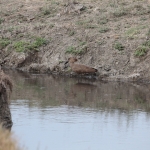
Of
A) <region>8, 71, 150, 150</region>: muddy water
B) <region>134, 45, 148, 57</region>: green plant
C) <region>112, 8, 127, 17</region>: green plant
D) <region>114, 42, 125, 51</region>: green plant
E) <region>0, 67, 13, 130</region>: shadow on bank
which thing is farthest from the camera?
<region>112, 8, 127, 17</region>: green plant

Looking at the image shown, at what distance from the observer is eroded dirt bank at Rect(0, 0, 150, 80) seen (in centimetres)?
2653

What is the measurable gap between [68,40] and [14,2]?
5.78 metres

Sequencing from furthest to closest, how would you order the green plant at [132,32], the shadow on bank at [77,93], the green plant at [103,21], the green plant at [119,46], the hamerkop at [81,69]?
1. the green plant at [103,21]
2. the green plant at [132,32]
3. the green plant at [119,46]
4. the hamerkop at [81,69]
5. the shadow on bank at [77,93]

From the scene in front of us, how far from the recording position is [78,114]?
20.1 meters

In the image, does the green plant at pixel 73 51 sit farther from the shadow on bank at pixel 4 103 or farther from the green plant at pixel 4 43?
the shadow on bank at pixel 4 103

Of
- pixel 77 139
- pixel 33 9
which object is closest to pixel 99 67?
pixel 33 9

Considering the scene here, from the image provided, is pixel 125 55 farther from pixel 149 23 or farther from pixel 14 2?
pixel 14 2

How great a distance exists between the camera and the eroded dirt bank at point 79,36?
26533 millimetres

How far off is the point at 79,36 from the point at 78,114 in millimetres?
8767

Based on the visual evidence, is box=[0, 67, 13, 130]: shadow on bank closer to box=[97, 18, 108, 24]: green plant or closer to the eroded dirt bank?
the eroded dirt bank

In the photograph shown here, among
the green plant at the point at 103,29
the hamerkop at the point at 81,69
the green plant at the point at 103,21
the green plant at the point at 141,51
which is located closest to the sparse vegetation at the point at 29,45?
the green plant at the point at 103,29

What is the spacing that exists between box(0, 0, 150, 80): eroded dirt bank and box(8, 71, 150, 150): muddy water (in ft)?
4.07

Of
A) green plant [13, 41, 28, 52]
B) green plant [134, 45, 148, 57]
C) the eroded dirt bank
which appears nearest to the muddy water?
the eroded dirt bank

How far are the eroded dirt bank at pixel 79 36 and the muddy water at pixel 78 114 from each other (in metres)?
1.24
